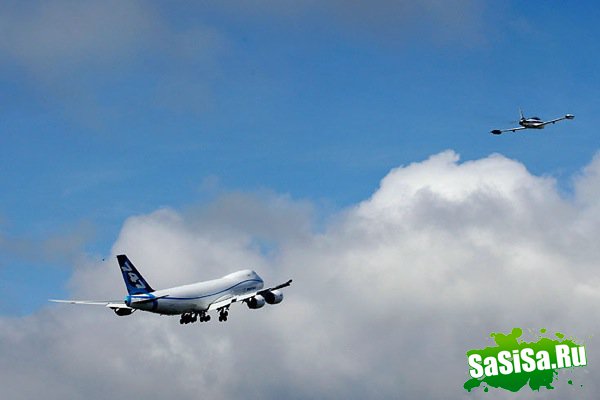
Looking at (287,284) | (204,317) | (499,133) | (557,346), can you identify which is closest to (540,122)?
(499,133)

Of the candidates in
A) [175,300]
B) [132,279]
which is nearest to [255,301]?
[175,300]

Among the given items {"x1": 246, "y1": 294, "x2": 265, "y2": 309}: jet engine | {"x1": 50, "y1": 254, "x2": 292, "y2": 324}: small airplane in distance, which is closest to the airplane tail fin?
{"x1": 50, "y1": 254, "x2": 292, "y2": 324}: small airplane in distance

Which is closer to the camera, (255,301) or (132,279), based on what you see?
(132,279)

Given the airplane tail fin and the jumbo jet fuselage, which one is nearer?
the jumbo jet fuselage

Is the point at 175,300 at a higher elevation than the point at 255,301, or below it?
below

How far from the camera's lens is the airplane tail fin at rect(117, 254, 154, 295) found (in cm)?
19050

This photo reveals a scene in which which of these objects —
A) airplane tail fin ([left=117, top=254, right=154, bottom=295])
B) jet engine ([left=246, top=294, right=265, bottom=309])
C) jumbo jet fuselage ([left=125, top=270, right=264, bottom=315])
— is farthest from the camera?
jet engine ([left=246, top=294, right=265, bottom=309])

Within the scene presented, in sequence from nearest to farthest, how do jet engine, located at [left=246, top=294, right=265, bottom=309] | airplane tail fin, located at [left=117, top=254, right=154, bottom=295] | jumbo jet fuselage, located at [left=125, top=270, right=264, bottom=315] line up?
jumbo jet fuselage, located at [left=125, top=270, right=264, bottom=315]
airplane tail fin, located at [left=117, top=254, right=154, bottom=295]
jet engine, located at [left=246, top=294, right=265, bottom=309]

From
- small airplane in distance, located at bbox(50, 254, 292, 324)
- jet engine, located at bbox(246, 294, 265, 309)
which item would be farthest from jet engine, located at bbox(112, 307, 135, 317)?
jet engine, located at bbox(246, 294, 265, 309)

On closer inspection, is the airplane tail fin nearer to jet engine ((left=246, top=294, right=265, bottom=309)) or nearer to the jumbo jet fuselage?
the jumbo jet fuselage

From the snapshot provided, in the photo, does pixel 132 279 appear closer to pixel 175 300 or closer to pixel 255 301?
pixel 175 300

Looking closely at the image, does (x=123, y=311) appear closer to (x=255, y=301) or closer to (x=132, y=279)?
(x=132, y=279)

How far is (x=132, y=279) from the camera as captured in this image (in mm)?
191625

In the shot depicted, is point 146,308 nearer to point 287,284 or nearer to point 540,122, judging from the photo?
point 287,284
